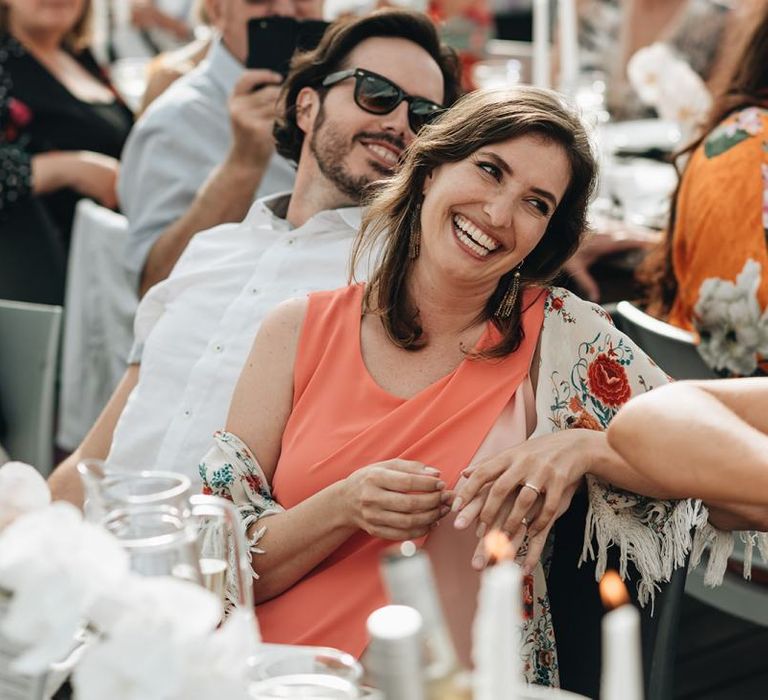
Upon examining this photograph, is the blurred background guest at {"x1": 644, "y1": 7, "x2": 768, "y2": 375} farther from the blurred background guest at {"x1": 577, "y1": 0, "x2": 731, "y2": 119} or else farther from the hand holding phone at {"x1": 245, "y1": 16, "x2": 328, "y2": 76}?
the blurred background guest at {"x1": 577, "y1": 0, "x2": 731, "y2": 119}

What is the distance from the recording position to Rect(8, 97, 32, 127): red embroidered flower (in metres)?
3.84

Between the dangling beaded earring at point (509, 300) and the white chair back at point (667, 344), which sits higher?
the dangling beaded earring at point (509, 300)

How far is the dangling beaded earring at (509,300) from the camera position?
1.77m

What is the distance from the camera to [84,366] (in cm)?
341

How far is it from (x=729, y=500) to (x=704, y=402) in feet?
0.37

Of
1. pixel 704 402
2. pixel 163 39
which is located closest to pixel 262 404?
pixel 704 402

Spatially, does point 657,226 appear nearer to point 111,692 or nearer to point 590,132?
point 590,132

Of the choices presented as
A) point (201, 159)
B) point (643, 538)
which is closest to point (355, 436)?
point (643, 538)

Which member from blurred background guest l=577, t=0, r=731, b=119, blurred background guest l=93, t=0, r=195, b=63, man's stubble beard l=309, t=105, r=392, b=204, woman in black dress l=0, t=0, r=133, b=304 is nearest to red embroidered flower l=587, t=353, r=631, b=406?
man's stubble beard l=309, t=105, r=392, b=204

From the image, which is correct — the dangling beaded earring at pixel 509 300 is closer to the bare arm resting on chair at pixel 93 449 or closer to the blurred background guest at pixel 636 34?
the bare arm resting on chair at pixel 93 449

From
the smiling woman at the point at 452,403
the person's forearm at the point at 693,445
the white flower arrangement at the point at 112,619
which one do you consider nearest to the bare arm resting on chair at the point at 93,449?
the smiling woman at the point at 452,403

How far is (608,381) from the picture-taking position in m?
1.66

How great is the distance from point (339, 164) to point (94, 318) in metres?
1.36

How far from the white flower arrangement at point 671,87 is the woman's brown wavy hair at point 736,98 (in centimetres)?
94
